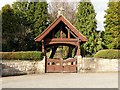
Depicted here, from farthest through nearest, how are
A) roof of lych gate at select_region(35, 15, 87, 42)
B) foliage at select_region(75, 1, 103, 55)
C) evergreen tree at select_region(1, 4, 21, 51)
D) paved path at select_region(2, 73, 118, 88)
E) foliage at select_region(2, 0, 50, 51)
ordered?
foliage at select_region(75, 1, 103, 55) < foliage at select_region(2, 0, 50, 51) < evergreen tree at select_region(1, 4, 21, 51) < roof of lych gate at select_region(35, 15, 87, 42) < paved path at select_region(2, 73, 118, 88)

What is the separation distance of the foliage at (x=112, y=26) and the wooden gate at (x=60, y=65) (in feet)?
35.7

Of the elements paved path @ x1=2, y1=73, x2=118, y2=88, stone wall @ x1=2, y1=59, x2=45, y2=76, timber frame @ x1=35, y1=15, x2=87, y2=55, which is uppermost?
timber frame @ x1=35, y1=15, x2=87, y2=55

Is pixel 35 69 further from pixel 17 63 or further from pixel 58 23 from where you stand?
pixel 58 23

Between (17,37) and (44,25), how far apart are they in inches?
187

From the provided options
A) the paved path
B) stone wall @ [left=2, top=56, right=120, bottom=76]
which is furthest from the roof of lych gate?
the paved path

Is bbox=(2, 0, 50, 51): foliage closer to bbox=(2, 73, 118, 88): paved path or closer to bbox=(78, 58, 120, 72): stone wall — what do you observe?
bbox=(78, 58, 120, 72): stone wall

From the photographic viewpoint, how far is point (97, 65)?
2111cm

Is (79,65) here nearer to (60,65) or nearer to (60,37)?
(60,65)

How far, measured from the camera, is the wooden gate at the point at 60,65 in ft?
69.1

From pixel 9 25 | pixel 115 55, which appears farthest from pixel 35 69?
pixel 9 25

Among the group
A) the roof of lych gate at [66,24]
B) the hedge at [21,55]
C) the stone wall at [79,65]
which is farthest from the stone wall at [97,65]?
the hedge at [21,55]

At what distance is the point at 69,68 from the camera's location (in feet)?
69.6

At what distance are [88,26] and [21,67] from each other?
1452 cm

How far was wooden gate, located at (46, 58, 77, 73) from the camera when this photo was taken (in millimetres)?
21047
